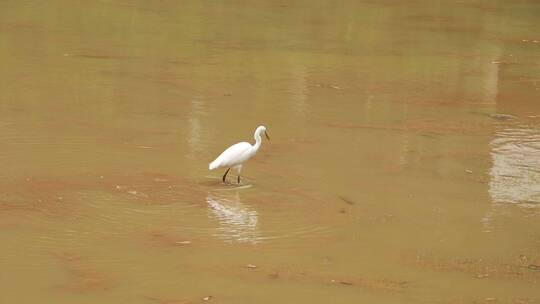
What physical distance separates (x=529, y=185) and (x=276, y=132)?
2.77m

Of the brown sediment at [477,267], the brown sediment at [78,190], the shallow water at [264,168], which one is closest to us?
the shallow water at [264,168]

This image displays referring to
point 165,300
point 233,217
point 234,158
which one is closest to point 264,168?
point 234,158

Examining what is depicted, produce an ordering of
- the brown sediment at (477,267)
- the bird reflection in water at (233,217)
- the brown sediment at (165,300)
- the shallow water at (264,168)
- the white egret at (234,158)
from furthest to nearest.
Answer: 1. the white egret at (234,158)
2. the bird reflection in water at (233,217)
3. the brown sediment at (477,267)
4. the shallow water at (264,168)
5. the brown sediment at (165,300)

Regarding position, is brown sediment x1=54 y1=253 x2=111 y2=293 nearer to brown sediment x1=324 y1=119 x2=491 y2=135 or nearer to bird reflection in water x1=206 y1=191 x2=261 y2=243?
Answer: bird reflection in water x1=206 y1=191 x2=261 y2=243

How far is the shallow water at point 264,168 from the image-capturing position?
25.9ft

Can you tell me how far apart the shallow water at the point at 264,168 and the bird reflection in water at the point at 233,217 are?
24 millimetres

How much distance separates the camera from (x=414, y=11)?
2466cm

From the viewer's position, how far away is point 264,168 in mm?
10648

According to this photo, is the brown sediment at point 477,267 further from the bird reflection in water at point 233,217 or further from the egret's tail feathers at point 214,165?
the egret's tail feathers at point 214,165

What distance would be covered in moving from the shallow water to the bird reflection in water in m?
0.02

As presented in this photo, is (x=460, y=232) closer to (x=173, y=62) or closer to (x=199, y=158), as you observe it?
(x=199, y=158)

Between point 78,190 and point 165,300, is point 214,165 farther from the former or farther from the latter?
point 165,300

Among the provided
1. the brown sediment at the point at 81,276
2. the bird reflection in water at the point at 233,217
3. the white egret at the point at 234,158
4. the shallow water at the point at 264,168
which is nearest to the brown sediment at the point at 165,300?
the shallow water at the point at 264,168

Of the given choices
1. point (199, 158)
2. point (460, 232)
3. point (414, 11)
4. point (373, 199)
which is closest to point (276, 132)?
point (199, 158)
